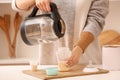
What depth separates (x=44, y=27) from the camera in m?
1.11

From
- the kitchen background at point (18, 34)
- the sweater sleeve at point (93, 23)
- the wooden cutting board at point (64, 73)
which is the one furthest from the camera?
the kitchen background at point (18, 34)

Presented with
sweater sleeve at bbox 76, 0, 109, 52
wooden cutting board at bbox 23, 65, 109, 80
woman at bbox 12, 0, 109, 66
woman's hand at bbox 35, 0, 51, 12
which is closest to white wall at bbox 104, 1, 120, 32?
woman at bbox 12, 0, 109, 66

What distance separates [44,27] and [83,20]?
364 millimetres

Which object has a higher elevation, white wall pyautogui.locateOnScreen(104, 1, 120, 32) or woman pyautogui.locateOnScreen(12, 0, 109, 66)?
white wall pyautogui.locateOnScreen(104, 1, 120, 32)

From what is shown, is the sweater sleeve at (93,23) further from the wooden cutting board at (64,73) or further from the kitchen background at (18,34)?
the kitchen background at (18,34)

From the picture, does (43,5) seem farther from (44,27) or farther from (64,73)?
(64,73)

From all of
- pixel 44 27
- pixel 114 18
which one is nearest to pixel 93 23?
pixel 44 27

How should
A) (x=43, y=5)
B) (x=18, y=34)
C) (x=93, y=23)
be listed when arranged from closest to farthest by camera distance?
1. (x=43, y=5)
2. (x=93, y=23)
3. (x=18, y=34)

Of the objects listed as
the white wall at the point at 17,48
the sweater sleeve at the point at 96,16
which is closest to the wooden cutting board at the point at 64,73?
the sweater sleeve at the point at 96,16

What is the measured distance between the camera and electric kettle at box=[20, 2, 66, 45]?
3.47 feet

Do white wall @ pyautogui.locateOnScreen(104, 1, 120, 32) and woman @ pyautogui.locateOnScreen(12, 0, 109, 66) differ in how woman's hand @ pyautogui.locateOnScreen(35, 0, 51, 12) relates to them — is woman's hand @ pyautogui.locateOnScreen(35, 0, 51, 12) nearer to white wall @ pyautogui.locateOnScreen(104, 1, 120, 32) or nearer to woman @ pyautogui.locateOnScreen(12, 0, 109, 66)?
woman @ pyautogui.locateOnScreen(12, 0, 109, 66)

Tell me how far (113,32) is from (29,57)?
2.66 feet

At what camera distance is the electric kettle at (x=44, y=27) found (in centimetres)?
106

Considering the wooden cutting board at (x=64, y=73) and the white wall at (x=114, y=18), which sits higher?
the white wall at (x=114, y=18)
